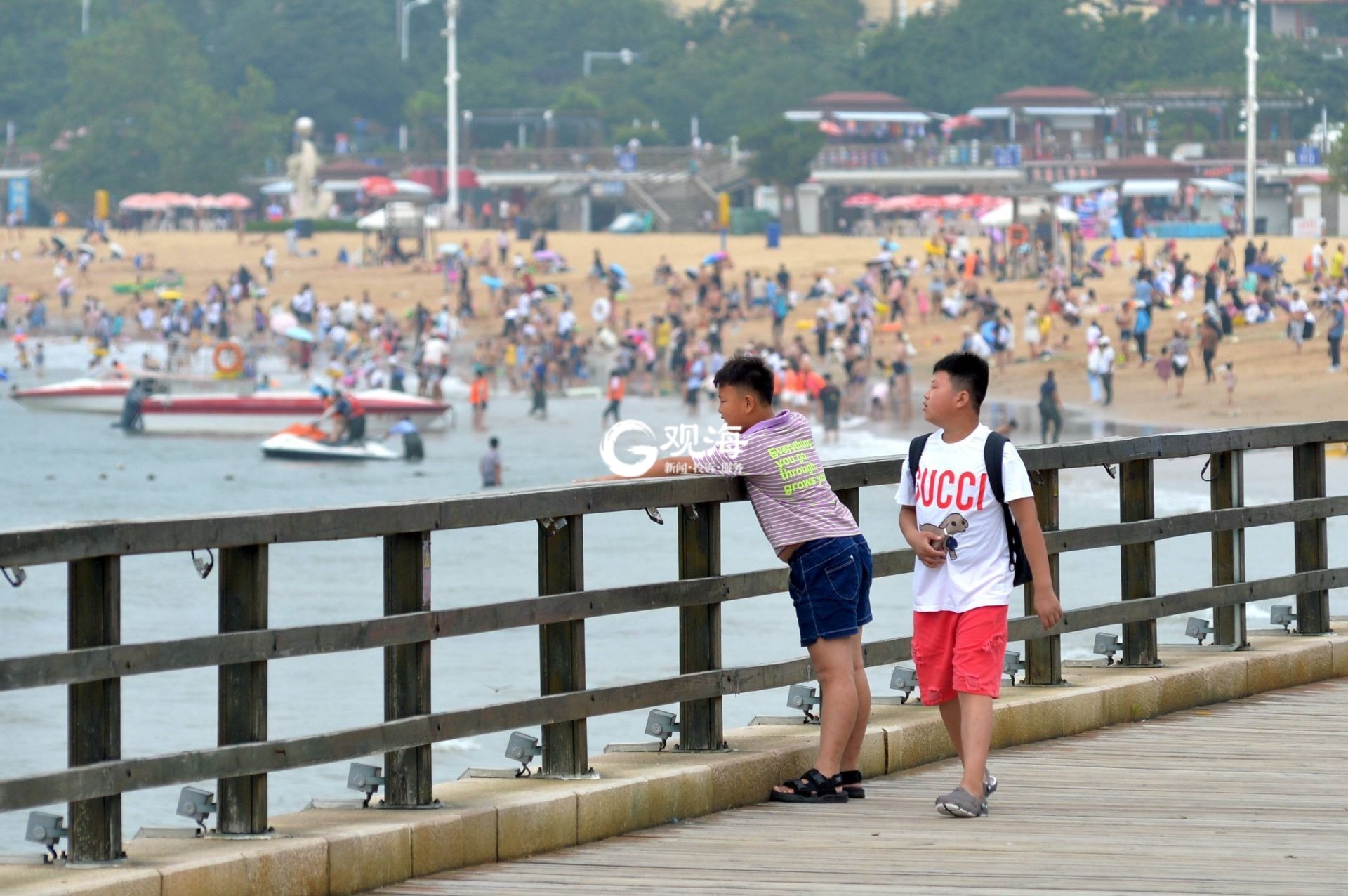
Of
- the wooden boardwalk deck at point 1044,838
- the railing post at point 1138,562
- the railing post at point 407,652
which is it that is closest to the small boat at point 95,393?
the railing post at point 1138,562

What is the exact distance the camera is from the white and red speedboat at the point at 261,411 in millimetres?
47562

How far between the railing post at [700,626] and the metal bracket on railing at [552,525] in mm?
475

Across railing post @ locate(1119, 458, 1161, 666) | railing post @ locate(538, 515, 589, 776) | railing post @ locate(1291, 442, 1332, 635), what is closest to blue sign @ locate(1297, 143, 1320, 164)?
railing post @ locate(1291, 442, 1332, 635)

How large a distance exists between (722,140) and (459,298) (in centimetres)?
4267

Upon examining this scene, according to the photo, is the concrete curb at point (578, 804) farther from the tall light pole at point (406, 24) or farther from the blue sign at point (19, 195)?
the tall light pole at point (406, 24)

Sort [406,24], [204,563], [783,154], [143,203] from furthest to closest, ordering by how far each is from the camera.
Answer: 1. [406,24]
2. [143,203]
3. [783,154]
4. [204,563]

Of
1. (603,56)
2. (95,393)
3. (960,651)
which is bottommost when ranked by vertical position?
(960,651)

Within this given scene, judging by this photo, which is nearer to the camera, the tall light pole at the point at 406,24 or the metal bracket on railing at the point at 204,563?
the metal bracket on railing at the point at 204,563

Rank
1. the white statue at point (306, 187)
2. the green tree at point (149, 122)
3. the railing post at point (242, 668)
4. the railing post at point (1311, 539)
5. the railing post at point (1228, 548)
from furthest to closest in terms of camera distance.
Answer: the green tree at point (149, 122), the white statue at point (306, 187), the railing post at point (1311, 539), the railing post at point (1228, 548), the railing post at point (242, 668)

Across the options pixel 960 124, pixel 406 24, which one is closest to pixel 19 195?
pixel 406 24

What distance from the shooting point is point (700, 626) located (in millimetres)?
5906

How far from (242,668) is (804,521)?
5.63 ft

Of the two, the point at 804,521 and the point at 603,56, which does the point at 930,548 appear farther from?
the point at 603,56

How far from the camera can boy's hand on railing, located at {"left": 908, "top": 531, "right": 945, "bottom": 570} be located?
564cm
